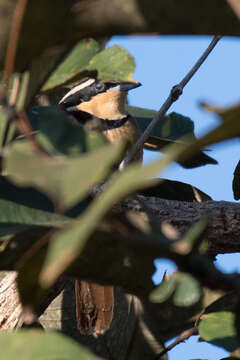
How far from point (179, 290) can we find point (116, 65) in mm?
450

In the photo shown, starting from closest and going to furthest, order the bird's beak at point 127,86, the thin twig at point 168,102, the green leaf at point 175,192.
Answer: the thin twig at point 168,102 < the green leaf at point 175,192 < the bird's beak at point 127,86

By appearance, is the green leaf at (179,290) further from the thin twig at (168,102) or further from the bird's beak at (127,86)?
the bird's beak at (127,86)

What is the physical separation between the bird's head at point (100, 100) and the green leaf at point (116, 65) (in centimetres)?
207

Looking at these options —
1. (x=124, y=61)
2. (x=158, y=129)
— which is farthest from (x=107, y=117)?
(x=124, y=61)

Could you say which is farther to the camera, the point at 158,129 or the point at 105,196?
the point at 158,129

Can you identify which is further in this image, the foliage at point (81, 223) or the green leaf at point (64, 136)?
the green leaf at point (64, 136)

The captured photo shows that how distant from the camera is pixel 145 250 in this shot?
0.59 meters

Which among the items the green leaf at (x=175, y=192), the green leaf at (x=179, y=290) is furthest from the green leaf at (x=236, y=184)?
the green leaf at (x=179, y=290)

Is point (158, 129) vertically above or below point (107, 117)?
above

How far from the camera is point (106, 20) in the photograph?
66 cm

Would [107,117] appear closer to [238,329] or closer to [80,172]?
[238,329]

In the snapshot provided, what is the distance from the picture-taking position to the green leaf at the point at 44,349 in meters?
0.54

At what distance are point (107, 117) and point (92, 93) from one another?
0.86 feet

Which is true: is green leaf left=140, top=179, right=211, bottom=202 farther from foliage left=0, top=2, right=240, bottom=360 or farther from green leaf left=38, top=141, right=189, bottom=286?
green leaf left=38, top=141, right=189, bottom=286
